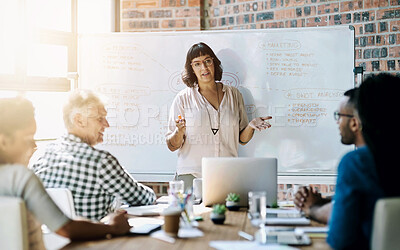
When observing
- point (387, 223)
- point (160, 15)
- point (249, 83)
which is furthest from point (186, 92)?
point (387, 223)

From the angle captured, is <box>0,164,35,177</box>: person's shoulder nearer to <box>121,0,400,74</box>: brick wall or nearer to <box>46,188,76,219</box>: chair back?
<box>46,188,76,219</box>: chair back

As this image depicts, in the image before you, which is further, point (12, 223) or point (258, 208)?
point (258, 208)

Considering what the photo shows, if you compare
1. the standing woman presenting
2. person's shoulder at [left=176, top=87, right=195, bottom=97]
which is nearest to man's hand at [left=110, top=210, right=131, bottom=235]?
the standing woman presenting

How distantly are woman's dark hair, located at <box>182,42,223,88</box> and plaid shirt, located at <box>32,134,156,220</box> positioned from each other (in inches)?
61.1

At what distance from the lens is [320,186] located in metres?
4.44

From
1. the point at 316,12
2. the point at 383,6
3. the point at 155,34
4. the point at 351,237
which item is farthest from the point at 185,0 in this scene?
the point at 351,237

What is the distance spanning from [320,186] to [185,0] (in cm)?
203

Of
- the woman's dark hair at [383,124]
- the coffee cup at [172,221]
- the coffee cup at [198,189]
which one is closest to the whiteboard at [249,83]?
the coffee cup at [198,189]

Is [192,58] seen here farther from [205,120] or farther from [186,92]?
[205,120]

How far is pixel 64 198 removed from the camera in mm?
2334

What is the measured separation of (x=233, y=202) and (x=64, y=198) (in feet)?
2.75

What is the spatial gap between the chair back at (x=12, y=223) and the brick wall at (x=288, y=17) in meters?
3.33

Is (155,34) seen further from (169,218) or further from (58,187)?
(169,218)

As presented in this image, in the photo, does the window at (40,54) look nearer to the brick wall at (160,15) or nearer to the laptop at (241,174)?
the brick wall at (160,15)
